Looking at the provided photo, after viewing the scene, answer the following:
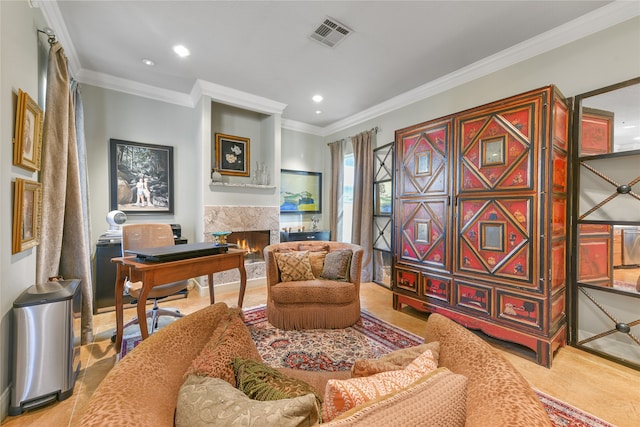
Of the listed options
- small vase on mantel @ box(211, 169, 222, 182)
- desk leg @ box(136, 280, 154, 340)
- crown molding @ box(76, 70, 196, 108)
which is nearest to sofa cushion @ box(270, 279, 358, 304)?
desk leg @ box(136, 280, 154, 340)

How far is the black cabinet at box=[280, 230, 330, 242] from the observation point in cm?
464

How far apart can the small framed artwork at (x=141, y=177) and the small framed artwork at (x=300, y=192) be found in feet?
6.08

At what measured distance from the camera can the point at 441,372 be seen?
681 millimetres

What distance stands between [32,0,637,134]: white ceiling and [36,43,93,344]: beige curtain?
585mm

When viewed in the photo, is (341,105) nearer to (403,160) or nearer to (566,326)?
(403,160)

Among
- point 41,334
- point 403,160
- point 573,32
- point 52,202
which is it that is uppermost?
point 573,32

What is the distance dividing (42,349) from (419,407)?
2.21m

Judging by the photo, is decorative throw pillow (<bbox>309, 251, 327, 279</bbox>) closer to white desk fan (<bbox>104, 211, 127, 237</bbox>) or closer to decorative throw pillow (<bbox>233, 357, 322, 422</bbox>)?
decorative throw pillow (<bbox>233, 357, 322, 422</bbox>)

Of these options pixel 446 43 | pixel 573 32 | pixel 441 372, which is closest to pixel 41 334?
pixel 441 372

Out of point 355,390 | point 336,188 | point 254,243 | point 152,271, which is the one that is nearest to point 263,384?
point 355,390

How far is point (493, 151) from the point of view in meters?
2.35

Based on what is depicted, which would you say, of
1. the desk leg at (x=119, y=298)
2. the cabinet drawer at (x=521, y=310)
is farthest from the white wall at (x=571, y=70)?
the desk leg at (x=119, y=298)

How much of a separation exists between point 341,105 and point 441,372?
4113mm

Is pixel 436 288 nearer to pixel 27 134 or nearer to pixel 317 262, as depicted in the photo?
pixel 317 262
